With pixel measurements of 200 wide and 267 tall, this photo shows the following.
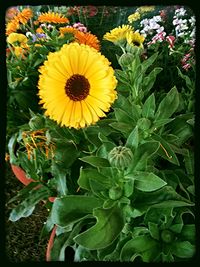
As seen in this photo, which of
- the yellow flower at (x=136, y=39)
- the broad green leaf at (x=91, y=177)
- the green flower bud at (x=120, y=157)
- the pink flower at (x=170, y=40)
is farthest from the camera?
the pink flower at (x=170, y=40)

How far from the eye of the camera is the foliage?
2.69 feet

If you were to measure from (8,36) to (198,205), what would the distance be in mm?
437

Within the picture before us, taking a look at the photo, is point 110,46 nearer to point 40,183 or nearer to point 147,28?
point 147,28

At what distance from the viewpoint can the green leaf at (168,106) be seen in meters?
0.89

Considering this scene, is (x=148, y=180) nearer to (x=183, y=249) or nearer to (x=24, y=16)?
(x=183, y=249)

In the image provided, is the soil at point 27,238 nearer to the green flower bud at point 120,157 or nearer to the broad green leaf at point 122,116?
the broad green leaf at point 122,116

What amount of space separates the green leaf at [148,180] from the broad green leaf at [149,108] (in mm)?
117

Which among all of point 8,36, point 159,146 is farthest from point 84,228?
point 8,36

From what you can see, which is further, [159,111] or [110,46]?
[110,46]

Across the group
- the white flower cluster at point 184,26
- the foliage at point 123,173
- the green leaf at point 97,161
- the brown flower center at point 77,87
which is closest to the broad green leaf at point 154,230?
the foliage at point 123,173

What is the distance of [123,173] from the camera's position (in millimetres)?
815

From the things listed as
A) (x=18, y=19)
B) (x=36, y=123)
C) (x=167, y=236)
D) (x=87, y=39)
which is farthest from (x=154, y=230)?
(x=18, y=19)

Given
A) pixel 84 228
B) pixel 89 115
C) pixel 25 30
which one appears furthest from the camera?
pixel 25 30

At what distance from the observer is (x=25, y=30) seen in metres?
1.09
